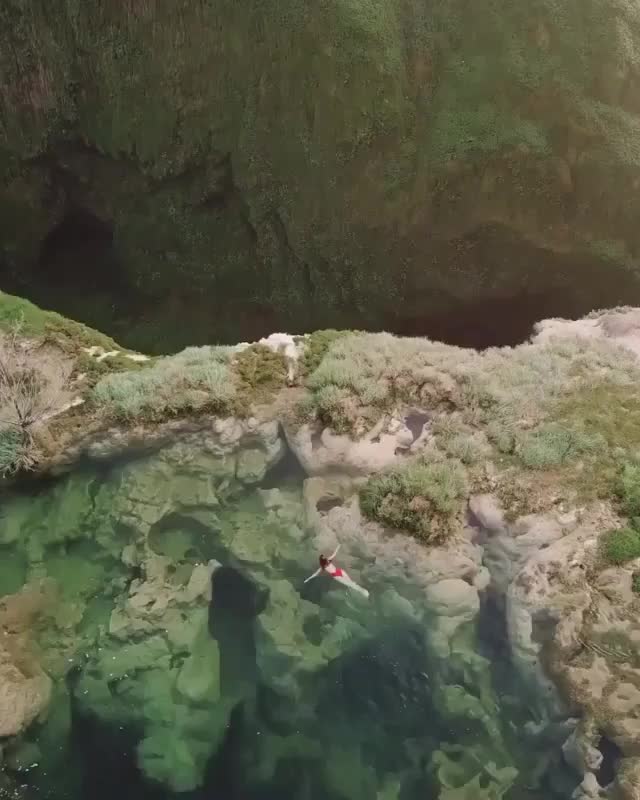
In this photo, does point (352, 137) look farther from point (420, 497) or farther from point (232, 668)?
point (232, 668)

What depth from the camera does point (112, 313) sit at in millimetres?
23484

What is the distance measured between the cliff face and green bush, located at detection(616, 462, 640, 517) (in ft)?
40.0

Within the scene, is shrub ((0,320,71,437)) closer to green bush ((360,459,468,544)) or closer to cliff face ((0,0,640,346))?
green bush ((360,459,468,544))

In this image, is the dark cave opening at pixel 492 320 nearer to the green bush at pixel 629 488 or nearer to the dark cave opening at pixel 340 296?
the dark cave opening at pixel 340 296

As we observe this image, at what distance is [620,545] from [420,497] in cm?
252

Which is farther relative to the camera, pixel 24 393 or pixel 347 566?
pixel 24 393

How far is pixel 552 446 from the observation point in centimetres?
959

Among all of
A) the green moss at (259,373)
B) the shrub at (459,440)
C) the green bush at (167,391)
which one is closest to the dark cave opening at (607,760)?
the shrub at (459,440)

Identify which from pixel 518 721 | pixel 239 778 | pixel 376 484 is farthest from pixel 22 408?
pixel 518 721

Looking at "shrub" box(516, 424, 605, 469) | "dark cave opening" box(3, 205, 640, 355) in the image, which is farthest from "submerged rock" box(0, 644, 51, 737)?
"dark cave opening" box(3, 205, 640, 355)

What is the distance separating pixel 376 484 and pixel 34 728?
5228 millimetres

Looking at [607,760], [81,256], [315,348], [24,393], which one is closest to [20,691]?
[24,393]

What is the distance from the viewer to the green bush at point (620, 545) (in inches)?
339

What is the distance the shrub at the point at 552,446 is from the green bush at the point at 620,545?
1.18 metres
